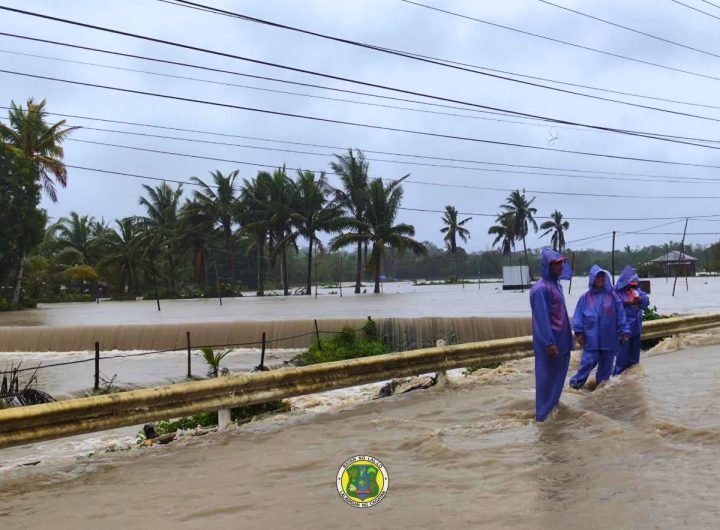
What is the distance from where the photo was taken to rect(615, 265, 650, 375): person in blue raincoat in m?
9.83

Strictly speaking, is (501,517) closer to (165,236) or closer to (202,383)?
(202,383)

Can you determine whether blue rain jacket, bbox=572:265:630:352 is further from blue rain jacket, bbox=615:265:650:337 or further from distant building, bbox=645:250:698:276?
distant building, bbox=645:250:698:276

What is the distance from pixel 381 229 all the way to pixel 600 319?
42033 mm

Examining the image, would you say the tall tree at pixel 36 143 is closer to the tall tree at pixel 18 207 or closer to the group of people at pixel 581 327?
the tall tree at pixel 18 207

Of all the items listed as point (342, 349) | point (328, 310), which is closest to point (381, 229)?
point (328, 310)

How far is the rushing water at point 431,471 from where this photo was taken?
4.24m

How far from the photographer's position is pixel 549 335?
6688mm

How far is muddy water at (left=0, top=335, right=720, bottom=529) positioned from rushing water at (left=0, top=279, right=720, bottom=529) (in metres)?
0.01

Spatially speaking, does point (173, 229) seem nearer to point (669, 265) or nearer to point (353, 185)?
point (353, 185)

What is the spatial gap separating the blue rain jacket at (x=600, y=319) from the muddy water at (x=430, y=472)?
65cm

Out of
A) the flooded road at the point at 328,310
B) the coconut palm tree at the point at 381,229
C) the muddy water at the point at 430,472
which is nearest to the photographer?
the muddy water at the point at 430,472

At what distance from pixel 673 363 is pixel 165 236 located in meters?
51.4

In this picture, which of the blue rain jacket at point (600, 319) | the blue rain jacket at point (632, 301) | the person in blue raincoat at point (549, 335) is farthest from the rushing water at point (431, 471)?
the blue rain jacket at point (632, 301)

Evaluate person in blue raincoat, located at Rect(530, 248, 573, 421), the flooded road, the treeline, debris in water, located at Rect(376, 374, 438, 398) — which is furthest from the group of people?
the treeline
